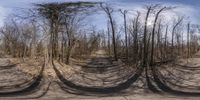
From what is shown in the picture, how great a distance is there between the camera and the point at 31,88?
17.2 meters

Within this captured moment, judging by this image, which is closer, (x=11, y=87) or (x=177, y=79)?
(x=11, y=87)

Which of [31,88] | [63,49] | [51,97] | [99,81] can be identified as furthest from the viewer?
[63,49]

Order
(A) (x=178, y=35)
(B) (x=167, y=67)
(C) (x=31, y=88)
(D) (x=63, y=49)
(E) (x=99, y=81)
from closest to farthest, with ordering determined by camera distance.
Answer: (C) (x=31, y=88) → (E) (x=99, y=81) → (B) (x=167, y=67) → (D) (x=63, y=49) → (A) (x=178, y=35)

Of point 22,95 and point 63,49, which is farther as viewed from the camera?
point 63,49

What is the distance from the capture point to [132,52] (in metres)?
26.5

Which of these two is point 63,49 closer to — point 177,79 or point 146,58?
point 146,58

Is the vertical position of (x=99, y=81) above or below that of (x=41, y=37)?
below

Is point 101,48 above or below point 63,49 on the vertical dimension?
below

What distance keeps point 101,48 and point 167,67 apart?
21.2 metres

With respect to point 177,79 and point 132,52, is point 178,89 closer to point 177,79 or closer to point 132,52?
point 177,79

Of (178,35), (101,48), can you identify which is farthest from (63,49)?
(101,48)

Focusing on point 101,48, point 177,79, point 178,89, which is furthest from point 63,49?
point 101,48

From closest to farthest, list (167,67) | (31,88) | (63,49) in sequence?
(31,88), (167,67), (63,49)

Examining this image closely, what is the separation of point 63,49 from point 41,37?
5.72ft
